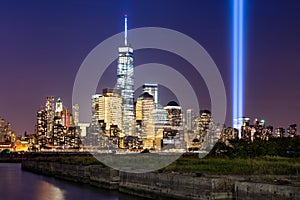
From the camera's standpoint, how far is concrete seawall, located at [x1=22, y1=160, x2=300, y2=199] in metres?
20.1

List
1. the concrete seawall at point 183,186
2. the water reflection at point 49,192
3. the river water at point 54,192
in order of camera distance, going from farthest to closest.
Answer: the water reflection at point 49,192 < the river water at point 54,192 < the concrete seawall at point 183,186

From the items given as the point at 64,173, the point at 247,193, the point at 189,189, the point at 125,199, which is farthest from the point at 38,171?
the point at 247,193

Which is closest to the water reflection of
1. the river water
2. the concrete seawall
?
the river water

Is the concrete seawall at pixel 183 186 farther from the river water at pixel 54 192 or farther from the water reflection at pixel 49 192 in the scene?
the water reflection at pixel 49 192

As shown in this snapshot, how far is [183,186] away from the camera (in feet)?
86.4

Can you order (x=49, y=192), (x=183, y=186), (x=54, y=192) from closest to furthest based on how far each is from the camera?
(x=183, y=186), (x=54, y=192), (x=49, y=192)

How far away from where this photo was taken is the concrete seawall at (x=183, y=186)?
66.0 ft

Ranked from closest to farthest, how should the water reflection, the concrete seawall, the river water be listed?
the concrete seawall
the river water
the water reflection

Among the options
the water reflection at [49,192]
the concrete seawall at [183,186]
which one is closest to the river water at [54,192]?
the water reflection at [49,192]

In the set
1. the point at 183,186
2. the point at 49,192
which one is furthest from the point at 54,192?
the point at 183,186

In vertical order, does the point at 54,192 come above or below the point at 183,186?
below

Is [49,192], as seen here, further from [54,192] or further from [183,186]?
[183,186]

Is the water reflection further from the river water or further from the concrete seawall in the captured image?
the concrete seawall

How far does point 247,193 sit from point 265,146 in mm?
→ 31265
